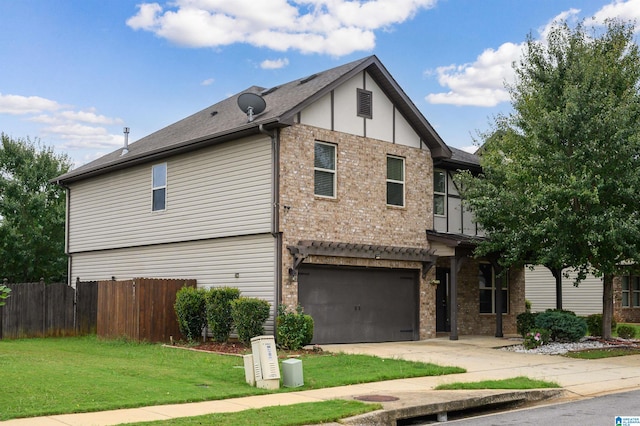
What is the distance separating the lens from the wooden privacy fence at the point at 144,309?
2155 cm

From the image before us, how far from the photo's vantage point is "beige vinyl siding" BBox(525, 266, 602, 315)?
3834cm

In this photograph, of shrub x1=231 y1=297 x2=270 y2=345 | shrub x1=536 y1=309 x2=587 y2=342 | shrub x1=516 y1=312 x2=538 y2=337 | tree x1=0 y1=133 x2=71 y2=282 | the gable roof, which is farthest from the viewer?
tree x1=0 y1=133 x2=71 y2=282

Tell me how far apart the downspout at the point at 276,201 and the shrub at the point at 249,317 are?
0.70 metres

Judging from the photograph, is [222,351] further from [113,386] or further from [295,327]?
[113,386]

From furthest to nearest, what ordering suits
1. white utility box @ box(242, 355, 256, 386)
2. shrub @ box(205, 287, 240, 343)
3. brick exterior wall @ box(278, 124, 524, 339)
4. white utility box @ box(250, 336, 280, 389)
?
1. brick exterior wall @ box(278, 124, 524, 339)
2. shrub @ box(205, 287, 240, 343)
3. white utility box @ box(242, 355, 256, 386)
4. white utility box @ box(250, 336, 280, 389)

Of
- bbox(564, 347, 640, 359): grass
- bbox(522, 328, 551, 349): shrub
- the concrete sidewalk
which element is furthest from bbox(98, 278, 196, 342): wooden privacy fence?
bbox(564, 347, 640, 359): grass

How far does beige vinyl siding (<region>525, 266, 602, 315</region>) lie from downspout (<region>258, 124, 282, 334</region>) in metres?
21.0

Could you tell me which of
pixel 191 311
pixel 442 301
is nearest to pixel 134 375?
pixel 191 311

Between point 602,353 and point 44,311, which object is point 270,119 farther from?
Answer: point 44,311

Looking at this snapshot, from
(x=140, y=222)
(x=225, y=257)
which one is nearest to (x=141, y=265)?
(x=140, y=222)

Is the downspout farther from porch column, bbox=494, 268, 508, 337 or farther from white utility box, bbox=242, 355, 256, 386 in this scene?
porch column, bbox=494, 268, 508, 337

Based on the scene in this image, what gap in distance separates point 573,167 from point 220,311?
34.8 feet

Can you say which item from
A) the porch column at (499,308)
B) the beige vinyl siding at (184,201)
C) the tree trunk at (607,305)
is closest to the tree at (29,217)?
the beige vinyl siding at (184,201)

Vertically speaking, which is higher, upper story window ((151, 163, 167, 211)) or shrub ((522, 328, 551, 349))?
upper story window ((151, 163, 167, 211))
